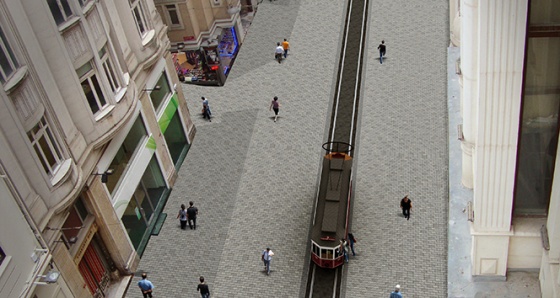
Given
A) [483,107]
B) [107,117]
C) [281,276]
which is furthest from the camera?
[281,276]

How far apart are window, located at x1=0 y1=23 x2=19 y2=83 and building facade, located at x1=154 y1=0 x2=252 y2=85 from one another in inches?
832

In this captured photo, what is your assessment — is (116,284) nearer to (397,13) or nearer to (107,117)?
(107,117)

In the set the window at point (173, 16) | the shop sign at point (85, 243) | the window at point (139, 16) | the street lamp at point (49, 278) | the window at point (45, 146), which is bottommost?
the shop sign at point (85, 243)

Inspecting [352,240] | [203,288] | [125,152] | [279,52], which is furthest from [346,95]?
[203,288]

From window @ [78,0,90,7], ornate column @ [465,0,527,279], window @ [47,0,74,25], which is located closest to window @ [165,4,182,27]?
window @ [78,0,90,7]

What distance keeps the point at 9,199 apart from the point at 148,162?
10718 millimetres

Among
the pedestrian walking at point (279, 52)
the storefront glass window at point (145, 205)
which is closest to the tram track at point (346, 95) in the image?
the pedestrian walking at point (279, 52)

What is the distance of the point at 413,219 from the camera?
28.8 m

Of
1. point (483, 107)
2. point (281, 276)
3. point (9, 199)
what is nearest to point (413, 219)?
point (281, 276)

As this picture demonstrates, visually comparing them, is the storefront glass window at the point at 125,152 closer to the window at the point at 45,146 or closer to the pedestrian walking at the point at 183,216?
the pedestrian walking at the point at 183,216

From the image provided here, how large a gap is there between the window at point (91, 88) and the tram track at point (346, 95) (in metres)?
11.6

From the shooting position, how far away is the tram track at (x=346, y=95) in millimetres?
26625

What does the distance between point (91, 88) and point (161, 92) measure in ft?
26.6

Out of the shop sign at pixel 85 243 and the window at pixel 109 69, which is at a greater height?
the window at pixel 109 69
